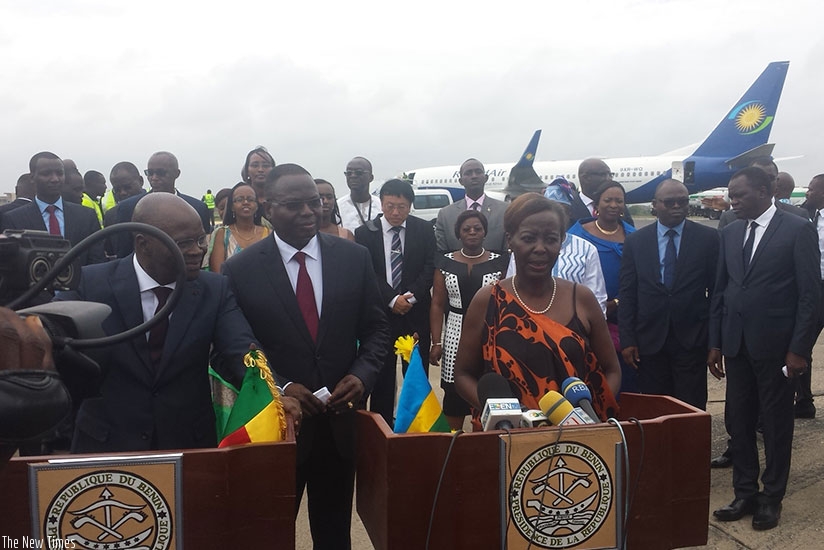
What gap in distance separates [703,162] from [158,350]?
3313cm

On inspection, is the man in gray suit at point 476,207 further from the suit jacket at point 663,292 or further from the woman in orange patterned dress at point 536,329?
the woman in orange patterned dress at point 536,329

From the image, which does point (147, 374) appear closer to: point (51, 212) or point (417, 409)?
point (417, 409)

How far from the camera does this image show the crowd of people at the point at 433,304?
271 cm

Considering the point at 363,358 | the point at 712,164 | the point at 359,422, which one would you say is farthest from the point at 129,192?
the point at 712,164

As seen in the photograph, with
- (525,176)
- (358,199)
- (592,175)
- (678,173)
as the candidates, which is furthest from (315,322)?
(525,176)

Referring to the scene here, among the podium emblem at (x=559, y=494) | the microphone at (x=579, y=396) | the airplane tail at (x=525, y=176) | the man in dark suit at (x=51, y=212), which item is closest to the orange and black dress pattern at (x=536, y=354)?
the microphone at (x=579, y=396)

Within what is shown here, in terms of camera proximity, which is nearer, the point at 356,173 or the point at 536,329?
the point at 536,329

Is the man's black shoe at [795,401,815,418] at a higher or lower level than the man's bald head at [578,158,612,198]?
lower

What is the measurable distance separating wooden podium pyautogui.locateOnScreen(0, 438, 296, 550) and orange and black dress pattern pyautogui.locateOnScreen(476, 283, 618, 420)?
3.37 feet

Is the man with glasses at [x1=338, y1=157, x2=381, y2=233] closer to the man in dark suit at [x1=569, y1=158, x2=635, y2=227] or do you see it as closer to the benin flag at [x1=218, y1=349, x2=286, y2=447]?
the man in dark suit at [x1=569, y1=158, x2=635, y2=227]

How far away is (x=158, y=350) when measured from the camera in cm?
271

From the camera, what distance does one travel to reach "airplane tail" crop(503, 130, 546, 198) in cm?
3231

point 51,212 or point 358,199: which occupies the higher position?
point 358,199

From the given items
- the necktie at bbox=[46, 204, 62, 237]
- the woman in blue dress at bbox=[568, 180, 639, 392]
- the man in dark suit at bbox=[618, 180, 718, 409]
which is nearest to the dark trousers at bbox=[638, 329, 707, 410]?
the man in dark suit at bbox=[618, 180, 718, 409]
